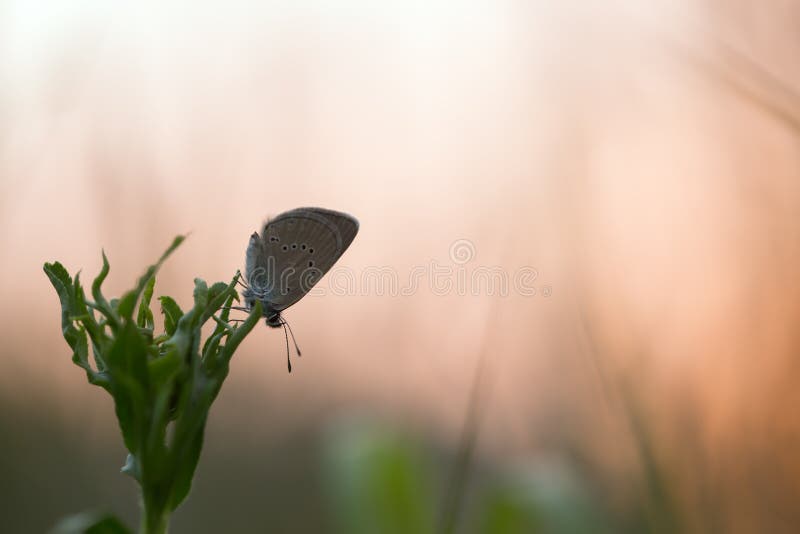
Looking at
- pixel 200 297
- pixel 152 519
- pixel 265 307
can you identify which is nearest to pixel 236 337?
pixel 200 297

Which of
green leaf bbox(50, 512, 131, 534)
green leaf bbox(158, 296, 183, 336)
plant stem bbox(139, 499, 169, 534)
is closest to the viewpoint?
green leaf bbox(50, 512, 131, 534)

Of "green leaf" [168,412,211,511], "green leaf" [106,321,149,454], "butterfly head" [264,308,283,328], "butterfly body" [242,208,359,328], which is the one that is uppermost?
"butterfly body" [242,208,359,328]

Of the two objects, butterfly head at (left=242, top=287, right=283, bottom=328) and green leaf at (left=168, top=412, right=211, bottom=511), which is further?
butterfly head at (left=242, top=287, right=283, bottom=328)

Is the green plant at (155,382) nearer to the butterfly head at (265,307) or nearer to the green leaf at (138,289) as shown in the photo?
the green leaf at (138,289)

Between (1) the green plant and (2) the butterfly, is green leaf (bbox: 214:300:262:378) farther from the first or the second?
(2) the butterfly

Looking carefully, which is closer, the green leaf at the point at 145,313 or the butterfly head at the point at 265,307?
the green leaf at the point at 145,313

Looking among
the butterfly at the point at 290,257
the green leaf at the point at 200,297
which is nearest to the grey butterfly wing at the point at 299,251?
the butterfly at the point at 290,257

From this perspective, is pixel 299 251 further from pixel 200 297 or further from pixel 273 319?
pixel 200 297

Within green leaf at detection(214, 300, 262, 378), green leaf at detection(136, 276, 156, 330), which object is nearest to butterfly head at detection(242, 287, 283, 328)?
green leaf at detection(136, 276, 156, 330)

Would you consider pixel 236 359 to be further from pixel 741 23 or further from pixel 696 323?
pixel 741 23

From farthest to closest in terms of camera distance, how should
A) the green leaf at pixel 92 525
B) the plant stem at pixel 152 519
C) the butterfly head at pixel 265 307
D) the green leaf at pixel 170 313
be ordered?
the butterfly head at pixel 265 307 → the green leaf at pixel 170 313 → the plant stem at pixel 152 519 → the green leaf at pixel 92 525
